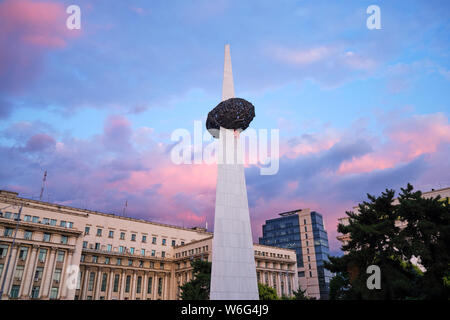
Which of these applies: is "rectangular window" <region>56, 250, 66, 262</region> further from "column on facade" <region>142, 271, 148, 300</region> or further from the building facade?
"column on facade" <region>142, 271, 148, 300</region>

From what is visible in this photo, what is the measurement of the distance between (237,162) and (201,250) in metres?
45.8

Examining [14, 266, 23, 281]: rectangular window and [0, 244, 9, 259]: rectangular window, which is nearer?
[14, 266, 23, 281]: rectangular window

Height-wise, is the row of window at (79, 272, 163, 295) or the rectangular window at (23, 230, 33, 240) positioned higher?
the rectangular window at (23, 230, 33, 240)

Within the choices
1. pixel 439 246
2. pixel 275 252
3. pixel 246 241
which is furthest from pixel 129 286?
pixel 439 246

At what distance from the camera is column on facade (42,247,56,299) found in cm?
5149

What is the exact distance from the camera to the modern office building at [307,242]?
97.8 meters

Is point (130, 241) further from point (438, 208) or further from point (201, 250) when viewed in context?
point (438, 208)

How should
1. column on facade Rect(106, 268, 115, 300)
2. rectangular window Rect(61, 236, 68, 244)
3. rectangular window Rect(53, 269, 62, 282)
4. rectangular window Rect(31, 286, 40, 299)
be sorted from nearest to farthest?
rectangular window Rect(31, 286, 40, 299) < rectangular window Rect(53, 269, 62, 282) < rectangular window Rect(61, 236, 68, 244) < column on facade Rect(106, 268, 115, 300)

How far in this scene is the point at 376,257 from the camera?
27844mm

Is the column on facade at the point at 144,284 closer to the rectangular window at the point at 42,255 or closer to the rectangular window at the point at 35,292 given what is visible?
the rectangular window at the point at 42,255

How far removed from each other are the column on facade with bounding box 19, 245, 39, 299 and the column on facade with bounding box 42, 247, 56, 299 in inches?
80.9

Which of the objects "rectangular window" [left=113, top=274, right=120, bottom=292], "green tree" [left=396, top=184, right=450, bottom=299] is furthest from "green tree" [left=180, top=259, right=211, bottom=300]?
"rectangular window" [left=113, top=274, right=120, bottom=292]
